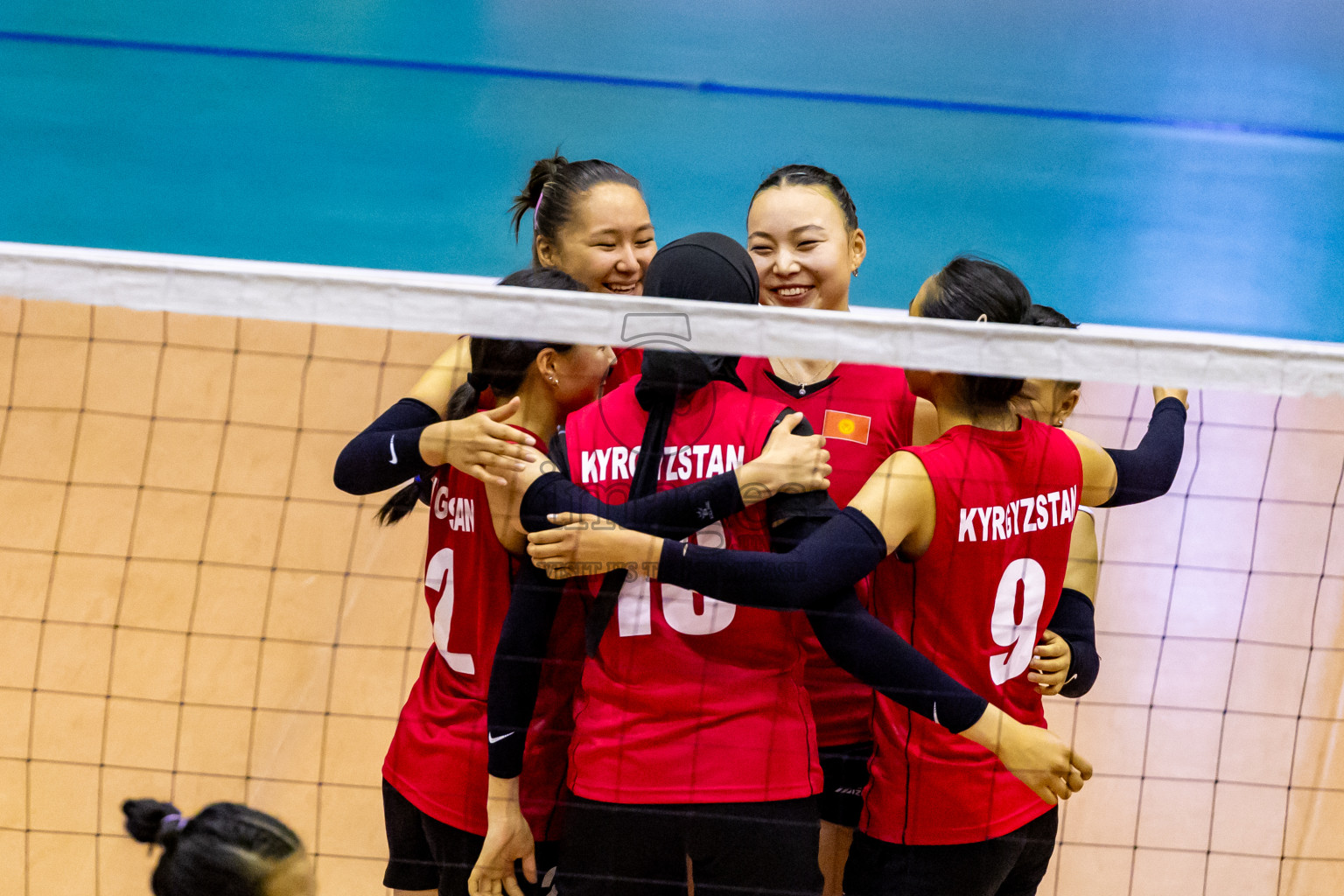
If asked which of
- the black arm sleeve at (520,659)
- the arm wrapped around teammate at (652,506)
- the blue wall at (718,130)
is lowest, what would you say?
the black arm sleeve at (520,659)

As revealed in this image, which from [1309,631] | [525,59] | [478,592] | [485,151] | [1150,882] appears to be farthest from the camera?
[525,59]

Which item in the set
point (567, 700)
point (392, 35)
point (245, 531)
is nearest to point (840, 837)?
point (567, 700)

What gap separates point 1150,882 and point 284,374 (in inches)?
146

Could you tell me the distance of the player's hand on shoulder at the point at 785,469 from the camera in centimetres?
166

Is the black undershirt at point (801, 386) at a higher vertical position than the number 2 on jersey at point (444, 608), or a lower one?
higher

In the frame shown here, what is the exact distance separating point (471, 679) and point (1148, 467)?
1.28m

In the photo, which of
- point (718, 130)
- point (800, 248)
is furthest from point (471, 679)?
point (718, 130)

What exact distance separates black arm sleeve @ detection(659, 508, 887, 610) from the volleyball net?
1201 millimetres

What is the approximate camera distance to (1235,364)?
1.83 meters

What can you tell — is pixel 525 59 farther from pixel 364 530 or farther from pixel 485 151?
pixel 364 530

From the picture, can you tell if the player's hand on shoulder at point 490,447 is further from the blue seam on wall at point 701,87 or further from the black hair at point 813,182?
the blue seam on wall at point 701,87

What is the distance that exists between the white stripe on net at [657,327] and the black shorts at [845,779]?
738 millimetres

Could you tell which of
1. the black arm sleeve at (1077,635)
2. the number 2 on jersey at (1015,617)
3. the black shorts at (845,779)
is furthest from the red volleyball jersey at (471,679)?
the black arm sleeve at (1077,635)

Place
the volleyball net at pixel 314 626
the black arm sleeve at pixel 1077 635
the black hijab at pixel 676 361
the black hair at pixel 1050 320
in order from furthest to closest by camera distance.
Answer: the volleyball net at pixel 314 626 → the black hair at pixel 1050 320 → the black arm sleeve at pixel 1077 635 → the black hijab at pixel 676 361
